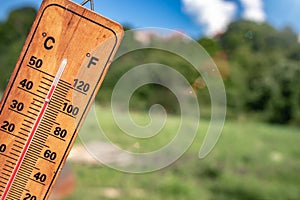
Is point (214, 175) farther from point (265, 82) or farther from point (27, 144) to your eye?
point (27, 144)

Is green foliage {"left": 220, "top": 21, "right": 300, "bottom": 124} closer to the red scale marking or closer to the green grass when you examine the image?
the green grass

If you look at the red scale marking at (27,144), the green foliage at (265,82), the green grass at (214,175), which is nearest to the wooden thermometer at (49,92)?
the red scale marking at (27,144)

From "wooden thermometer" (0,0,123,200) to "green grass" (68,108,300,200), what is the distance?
3029mm

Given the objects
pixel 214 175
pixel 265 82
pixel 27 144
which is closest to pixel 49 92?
pixel 27 144

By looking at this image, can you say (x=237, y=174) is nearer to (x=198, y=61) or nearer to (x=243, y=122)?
(x=243, y=122)

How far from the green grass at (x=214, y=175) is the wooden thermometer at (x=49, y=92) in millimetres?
3029

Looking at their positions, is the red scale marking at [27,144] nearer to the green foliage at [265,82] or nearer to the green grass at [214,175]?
the green grass at [214,175]

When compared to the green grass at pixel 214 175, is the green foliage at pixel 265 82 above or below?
above

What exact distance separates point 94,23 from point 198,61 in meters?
0.27

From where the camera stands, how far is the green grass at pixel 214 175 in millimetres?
5088

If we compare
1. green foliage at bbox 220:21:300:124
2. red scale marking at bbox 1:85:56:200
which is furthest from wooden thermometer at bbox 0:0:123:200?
green foliage at bbox 220:21:300:124

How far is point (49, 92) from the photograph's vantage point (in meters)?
0.70

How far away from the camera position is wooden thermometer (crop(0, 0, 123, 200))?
0.68 m

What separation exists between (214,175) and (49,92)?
18.9 feet
